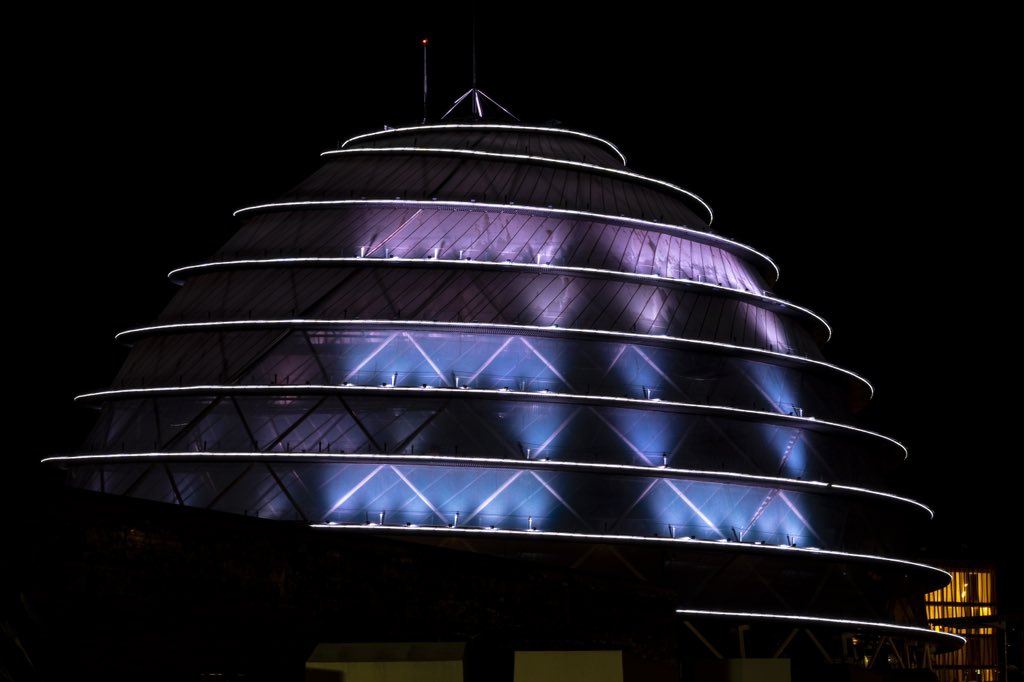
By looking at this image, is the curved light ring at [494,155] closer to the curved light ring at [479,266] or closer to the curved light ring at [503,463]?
the curved light ring at [479,266]

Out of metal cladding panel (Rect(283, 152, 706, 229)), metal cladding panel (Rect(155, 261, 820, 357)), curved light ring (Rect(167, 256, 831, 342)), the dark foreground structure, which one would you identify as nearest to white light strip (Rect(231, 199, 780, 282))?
the dark foreground structure

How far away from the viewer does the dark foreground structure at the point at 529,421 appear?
38031 millimetres

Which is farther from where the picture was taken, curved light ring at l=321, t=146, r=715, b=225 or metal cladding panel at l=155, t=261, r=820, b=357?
curved light ring at l=321, t=146, r=715, b=225

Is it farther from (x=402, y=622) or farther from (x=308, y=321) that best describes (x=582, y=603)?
→ (x=308, y=321)

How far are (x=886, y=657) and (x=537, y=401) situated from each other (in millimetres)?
14753

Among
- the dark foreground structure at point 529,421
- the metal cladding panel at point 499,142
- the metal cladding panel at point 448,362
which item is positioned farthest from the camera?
the metal cladding panel at point 499,142

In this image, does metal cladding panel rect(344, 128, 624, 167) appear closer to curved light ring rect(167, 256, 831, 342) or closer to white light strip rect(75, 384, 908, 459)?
curved light ring rect(167, 256, 831, 342)

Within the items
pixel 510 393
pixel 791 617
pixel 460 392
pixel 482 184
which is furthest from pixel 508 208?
pixel 791 617

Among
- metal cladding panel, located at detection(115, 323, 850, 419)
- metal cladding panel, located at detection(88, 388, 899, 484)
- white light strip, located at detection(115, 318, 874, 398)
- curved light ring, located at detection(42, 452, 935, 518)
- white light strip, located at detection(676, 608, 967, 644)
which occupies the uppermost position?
white light strip, located at detection(115, 318, 874, 398)

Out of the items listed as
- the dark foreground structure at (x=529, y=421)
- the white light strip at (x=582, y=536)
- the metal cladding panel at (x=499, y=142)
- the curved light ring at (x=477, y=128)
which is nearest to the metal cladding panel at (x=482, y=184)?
the dark foreground structure at (x=529, y=421)

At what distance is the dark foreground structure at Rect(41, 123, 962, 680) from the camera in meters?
38.0

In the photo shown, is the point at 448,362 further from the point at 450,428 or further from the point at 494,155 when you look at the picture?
the point at 494,155

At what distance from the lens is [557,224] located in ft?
143

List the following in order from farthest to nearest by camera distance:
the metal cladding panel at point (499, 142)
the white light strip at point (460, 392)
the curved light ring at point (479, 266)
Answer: the metal cladding panel at point (499, 142) < the curved light ring at point (479, 266) < the white light strip at point (460, 392)
